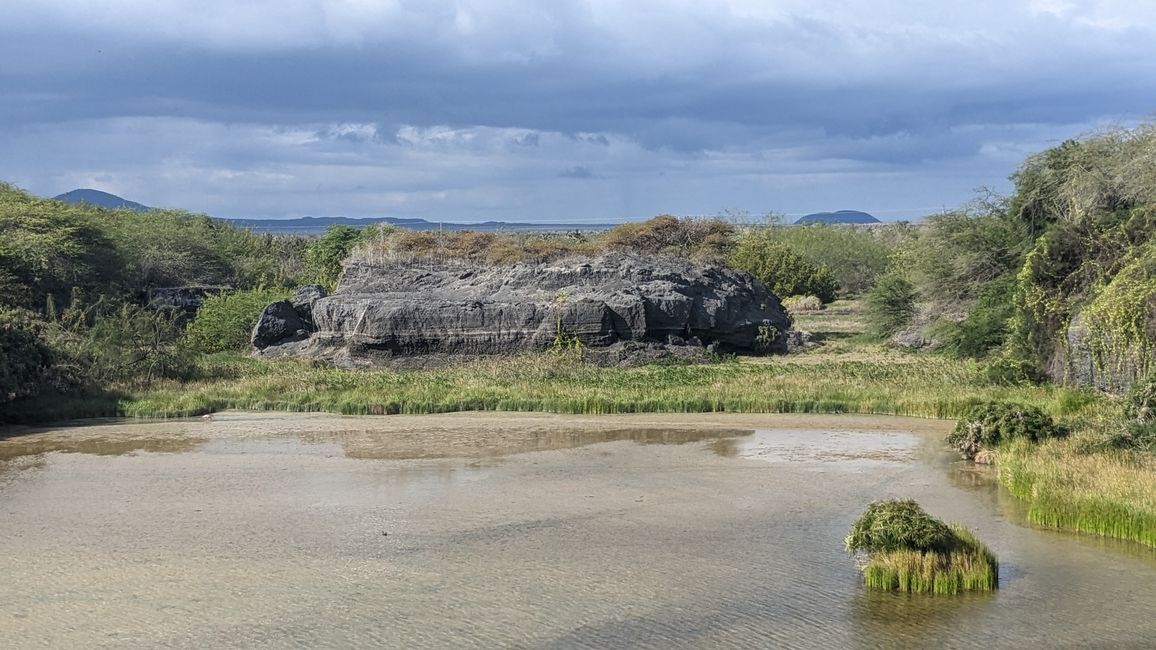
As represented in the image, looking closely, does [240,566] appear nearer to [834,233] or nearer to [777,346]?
[777,346]

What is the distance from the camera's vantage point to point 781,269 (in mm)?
60750

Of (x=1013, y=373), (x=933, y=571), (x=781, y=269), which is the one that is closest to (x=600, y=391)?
(x=1013, y=373)

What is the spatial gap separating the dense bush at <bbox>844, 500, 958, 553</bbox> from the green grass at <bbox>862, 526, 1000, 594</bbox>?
91 millimetres

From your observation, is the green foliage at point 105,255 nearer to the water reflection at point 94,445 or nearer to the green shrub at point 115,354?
the green shrub at point 115,354

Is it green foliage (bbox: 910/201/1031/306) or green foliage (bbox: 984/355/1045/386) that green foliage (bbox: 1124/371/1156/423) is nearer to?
green foliage (bbox: 984/355/1045/386)

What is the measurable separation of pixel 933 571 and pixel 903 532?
52cm

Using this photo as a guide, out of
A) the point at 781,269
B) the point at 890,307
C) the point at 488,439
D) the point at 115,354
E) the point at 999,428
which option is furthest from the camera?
the point at 781,269

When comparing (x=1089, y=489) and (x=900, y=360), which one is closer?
(x=1089, y=489)

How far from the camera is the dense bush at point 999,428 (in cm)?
1997

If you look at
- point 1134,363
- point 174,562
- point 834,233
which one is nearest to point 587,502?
point 174,562

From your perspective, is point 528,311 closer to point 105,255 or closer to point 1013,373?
point 1013,373

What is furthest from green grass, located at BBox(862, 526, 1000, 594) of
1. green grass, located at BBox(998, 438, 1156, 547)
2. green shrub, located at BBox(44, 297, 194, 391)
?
green shrub, located at BBox(44, 297, 194, 391)

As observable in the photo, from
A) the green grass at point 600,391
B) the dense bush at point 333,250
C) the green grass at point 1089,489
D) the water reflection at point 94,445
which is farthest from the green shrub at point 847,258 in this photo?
the green grass at point 1089,489

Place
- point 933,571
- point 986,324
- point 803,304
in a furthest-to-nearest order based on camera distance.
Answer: point 803,304, point 986,324, point 933,571
